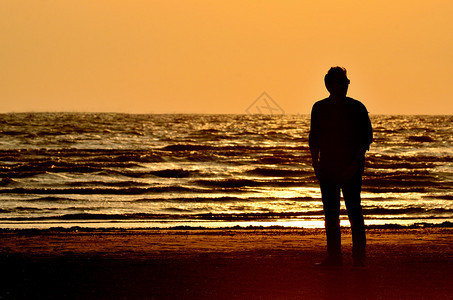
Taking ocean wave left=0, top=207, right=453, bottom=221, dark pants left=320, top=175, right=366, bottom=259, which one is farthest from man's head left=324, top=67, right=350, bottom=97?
ocean wave left=0, top=207, right=453, bottom=221

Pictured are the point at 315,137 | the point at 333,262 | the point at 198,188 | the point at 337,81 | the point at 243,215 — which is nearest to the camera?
the point at 337,81

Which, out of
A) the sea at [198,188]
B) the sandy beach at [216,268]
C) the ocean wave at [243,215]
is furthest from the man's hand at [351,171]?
the ocean wave at [243,215]

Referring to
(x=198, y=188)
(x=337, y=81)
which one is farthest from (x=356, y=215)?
(x=198, y=188)

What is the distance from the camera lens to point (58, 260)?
7402mm

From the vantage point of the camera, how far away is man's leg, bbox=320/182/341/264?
21.4 ft

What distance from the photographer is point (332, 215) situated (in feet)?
21.7

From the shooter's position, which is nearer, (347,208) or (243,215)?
(347,208)

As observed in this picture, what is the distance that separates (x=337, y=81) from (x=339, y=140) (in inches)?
19.5

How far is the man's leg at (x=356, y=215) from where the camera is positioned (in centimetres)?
649

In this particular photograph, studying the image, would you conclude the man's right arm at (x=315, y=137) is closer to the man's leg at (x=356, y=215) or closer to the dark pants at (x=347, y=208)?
the dark pants at (x=347, y=208)

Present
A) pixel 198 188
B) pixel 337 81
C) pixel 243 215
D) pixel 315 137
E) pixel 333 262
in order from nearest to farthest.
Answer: pixel 337 81, pixel 315 137, pixel 333 262, pixel 243 215, pixel 198 188

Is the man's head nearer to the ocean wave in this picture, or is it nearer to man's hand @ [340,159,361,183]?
man's hand @ [340,159,361,183]

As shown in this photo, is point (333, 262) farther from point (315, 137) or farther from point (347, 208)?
point (315, 137)

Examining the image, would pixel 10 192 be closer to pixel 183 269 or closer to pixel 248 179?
pixel 248 179
